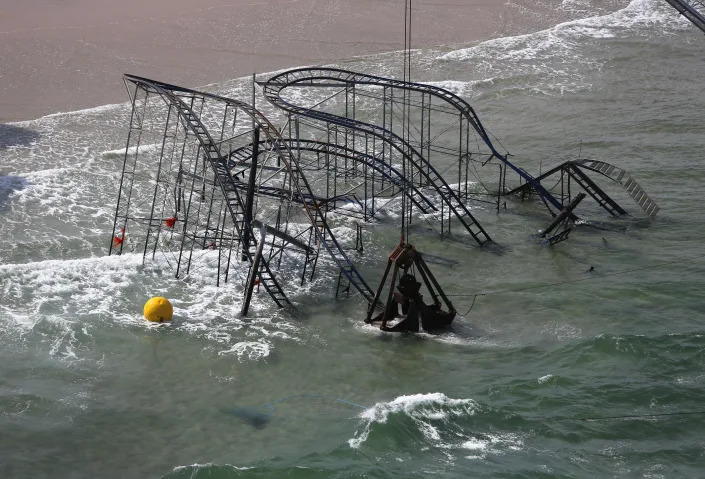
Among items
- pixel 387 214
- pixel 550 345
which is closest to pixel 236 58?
pixel 387 214

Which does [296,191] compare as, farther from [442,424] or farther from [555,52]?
[555,52]

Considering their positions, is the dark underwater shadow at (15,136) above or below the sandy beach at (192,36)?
below

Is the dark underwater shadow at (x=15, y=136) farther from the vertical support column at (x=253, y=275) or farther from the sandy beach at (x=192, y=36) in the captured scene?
the vertical support column at (x=253, y=275)

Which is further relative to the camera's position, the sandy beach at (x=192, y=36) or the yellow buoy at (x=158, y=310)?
the sandy beach at (x=192, y=36)

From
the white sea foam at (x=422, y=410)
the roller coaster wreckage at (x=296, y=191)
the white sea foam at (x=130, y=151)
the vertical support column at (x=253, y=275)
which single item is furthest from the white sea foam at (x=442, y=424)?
the white sea foam at (x=130, y=151)

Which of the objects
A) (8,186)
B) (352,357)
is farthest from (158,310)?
(8,186)

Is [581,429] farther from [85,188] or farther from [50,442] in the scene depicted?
[85,188]
